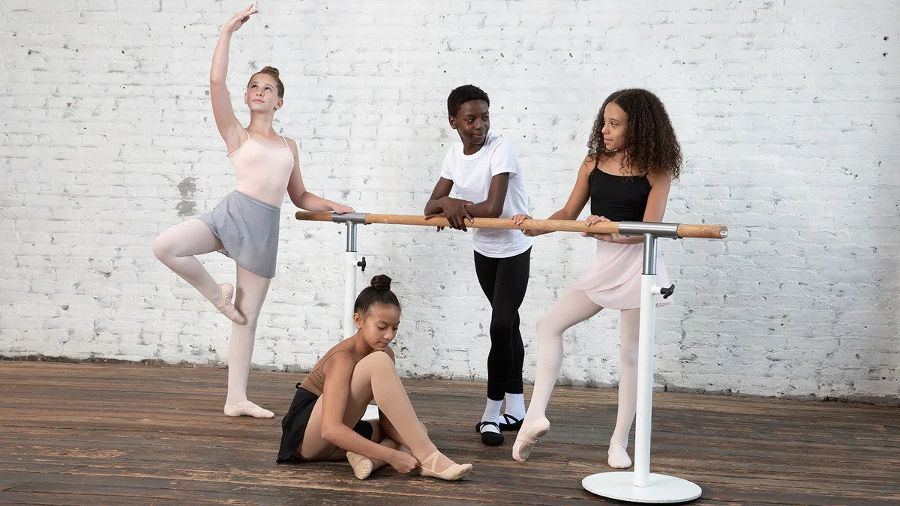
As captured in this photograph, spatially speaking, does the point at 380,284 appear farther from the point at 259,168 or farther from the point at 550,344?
the point at 259,168

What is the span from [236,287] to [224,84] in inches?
30.8

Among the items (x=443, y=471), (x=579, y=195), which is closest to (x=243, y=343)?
(x=443, y=471)

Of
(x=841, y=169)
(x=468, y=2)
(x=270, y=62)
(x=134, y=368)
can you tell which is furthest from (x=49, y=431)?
(x=841, y=169)

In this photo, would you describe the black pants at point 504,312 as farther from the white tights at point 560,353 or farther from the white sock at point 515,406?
the white tights at point 560,353

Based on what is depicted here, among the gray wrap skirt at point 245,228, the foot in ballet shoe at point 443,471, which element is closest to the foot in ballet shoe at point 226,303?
the gray wrap skirt at point 245,228

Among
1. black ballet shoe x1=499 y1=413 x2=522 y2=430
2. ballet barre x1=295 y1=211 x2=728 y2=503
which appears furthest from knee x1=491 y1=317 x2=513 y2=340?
ballet barre x1=295 y1=211 x2=728 y2=503

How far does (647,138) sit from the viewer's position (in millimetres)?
3150

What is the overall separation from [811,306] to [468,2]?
2232 mm

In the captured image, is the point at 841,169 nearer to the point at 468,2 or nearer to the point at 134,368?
the point at 468,2

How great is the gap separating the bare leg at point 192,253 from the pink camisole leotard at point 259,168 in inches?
9.2

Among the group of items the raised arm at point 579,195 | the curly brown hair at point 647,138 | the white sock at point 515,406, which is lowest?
the white sock at point 515,406

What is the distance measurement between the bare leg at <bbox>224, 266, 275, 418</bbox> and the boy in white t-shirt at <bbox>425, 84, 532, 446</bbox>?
2.69 feet

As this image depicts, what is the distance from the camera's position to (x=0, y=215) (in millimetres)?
5422

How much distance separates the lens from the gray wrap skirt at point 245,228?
3.83 m
